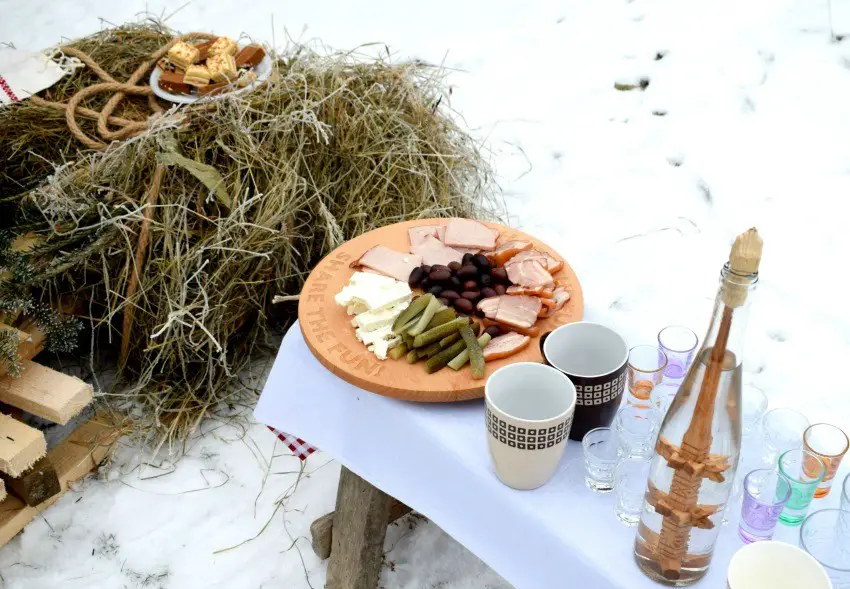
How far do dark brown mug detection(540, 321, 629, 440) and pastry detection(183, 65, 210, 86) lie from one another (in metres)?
1.84

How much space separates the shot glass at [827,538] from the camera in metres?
1.14

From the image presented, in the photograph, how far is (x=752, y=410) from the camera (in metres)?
1.38

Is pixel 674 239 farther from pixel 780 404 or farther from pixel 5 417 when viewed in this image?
pixel 5 417

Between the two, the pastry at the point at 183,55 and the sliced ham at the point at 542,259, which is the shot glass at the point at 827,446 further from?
the pastry at the point at 183,55

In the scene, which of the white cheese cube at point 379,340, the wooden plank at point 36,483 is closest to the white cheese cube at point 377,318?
the white cheese cube at point 379,340

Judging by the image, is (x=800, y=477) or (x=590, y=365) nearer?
(x=800, y=477)

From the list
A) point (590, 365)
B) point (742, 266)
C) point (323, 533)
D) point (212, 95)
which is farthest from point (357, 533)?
point (212, 95)

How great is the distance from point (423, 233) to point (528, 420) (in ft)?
2.30

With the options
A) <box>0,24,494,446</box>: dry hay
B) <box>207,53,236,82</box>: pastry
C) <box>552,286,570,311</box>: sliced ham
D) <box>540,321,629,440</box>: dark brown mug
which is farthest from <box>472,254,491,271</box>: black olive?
<box>207,53,236,82</box>: pastry

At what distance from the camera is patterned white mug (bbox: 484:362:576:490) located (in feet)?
4.13

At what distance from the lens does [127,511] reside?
8.13 ft

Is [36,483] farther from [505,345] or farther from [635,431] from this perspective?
[635,431]

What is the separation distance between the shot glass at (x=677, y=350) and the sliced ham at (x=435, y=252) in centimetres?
48

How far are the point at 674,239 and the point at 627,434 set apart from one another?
2049 millimetres
